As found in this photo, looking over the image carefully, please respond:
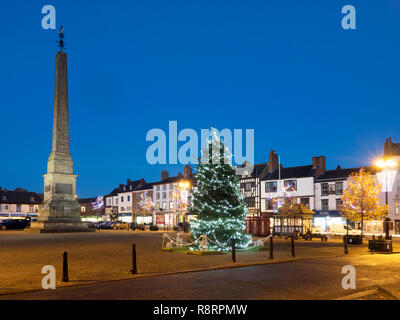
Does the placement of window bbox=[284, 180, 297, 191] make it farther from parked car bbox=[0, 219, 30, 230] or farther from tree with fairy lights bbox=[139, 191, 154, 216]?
parked car bbox=[0, 219, 30, 230]

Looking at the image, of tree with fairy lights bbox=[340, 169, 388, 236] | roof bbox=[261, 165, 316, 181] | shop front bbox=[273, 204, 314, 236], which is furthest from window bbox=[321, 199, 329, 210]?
shop front bbox=[273, 204, 314, 236]

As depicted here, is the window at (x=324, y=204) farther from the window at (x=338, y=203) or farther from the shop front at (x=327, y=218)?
the window at (x=338, y=203)

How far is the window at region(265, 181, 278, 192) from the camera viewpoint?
63.2 metres

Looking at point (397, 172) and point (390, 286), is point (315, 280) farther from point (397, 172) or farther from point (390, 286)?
point (397, 172)

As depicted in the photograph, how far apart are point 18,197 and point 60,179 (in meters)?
61.4

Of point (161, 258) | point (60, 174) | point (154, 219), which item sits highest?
point (60, 174)

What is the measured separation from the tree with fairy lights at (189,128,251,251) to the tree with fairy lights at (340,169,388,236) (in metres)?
29.1

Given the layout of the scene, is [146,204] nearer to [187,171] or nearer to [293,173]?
[187,171]
